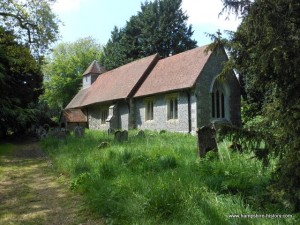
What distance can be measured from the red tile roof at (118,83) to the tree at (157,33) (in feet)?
19.6

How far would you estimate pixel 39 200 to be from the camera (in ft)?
22.4

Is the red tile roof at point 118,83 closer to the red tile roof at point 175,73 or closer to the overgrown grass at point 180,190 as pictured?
the red tile roof at point 175,73

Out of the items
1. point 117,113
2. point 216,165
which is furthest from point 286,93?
point 117,113

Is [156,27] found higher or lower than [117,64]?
higher

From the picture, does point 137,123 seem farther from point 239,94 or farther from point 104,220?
point 104,220

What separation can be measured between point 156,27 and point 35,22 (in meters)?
21.7

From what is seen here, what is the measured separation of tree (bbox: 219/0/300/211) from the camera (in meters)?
3.99

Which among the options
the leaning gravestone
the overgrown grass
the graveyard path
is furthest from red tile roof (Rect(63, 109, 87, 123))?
the leaning gravestone

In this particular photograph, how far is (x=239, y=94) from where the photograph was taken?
2306 cm

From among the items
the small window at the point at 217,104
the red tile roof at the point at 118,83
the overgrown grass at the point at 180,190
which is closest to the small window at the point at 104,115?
the red tile roof at the point at 118,83

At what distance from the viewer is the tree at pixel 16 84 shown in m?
18.0

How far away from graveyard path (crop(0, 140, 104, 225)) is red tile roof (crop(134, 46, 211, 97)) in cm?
1218

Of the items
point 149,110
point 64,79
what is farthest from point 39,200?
point 64,79

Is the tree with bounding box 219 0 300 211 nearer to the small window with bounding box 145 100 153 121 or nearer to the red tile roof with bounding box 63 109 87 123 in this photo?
the small window with bounding box 145 100 153 121
